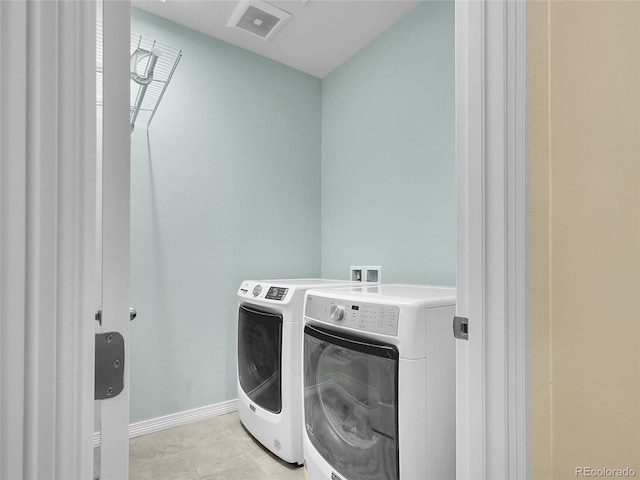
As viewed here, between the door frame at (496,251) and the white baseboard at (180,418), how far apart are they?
185 centimetres

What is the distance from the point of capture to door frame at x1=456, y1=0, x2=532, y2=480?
80 centimetres

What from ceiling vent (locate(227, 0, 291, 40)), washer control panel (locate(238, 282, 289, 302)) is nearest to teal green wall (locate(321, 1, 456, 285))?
ceiling vent (locate(227, 0, 291, 40))

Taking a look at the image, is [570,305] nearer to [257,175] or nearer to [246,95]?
[257,175]

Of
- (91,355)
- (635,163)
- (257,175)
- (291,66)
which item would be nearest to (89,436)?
(91,355)

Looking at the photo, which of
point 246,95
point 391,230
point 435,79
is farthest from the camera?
point 246,95

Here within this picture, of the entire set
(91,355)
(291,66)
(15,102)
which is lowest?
(91,355)

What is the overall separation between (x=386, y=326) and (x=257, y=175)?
5.51ft

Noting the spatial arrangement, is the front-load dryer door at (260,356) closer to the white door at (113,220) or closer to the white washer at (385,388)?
the white washer at (385,388)

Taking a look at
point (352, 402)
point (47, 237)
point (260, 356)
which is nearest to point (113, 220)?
point (47, 237)

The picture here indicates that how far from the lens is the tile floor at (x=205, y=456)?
1.71m

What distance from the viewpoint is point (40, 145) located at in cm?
39

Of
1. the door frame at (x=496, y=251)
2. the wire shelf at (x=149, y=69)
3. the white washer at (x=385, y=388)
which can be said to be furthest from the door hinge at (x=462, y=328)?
the wire shelf at (x=149, y=69)

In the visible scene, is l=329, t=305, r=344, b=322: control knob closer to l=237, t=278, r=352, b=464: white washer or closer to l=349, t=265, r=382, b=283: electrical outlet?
l=237, t=278, r=352, b=464: white washer

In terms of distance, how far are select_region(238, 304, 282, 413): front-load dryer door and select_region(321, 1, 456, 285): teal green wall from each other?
0.80 meters
